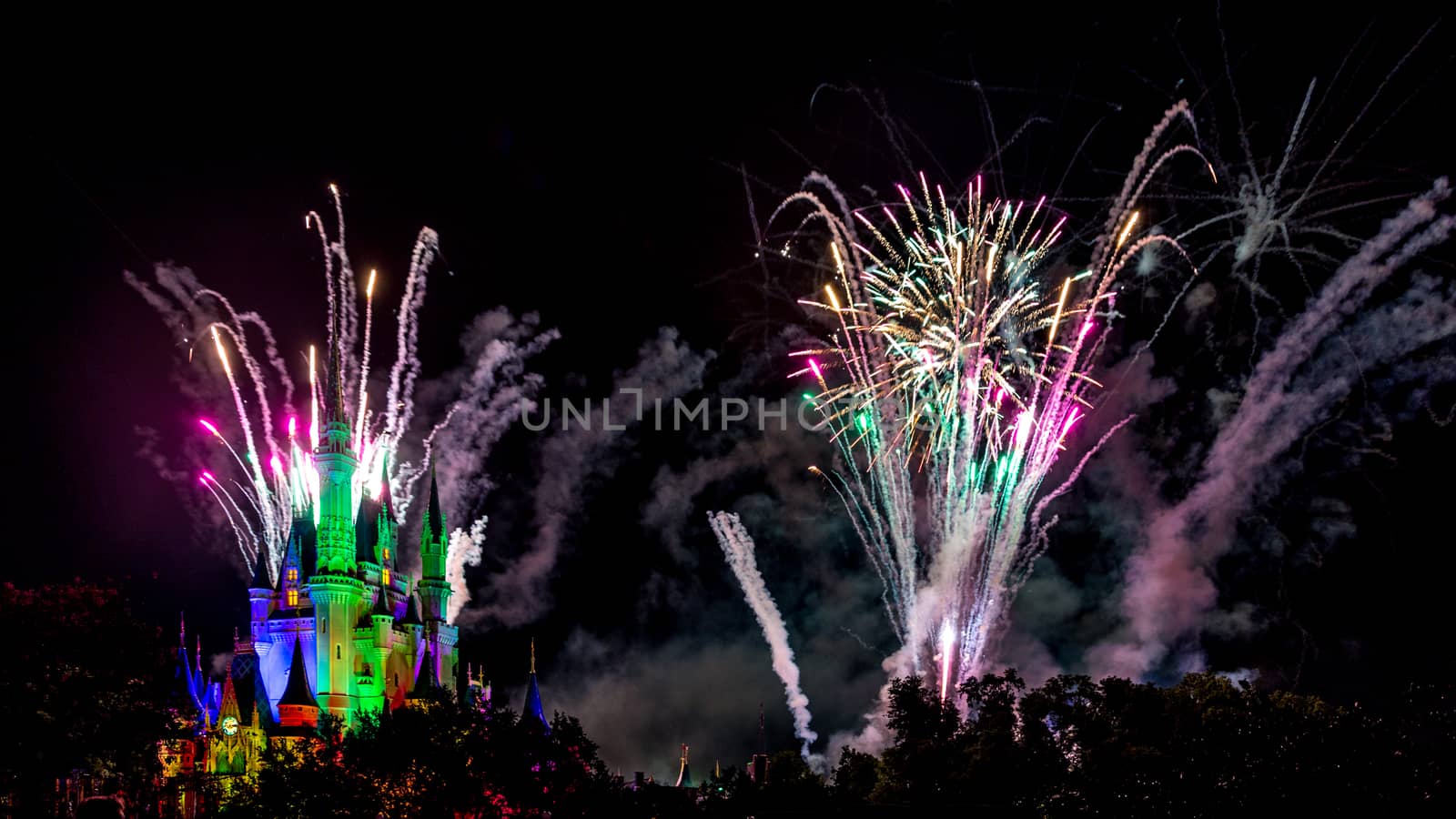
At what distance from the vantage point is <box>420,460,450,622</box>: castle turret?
90.4 m

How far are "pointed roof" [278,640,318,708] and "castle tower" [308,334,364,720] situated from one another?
7.29ft

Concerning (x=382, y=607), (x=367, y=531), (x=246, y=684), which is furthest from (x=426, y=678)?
(x=367, y=531)

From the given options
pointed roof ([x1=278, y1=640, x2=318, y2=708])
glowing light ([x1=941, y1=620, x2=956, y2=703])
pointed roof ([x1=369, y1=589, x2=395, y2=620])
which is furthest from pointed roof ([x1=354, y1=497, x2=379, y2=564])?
glowing light ([x1=941, y1=620, x2=956, y2=703])

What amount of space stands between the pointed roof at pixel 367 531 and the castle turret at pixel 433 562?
528 cm

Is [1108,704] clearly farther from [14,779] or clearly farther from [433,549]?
[433,549]

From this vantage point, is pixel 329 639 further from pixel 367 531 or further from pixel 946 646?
pixel 946 646

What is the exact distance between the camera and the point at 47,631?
4288cm

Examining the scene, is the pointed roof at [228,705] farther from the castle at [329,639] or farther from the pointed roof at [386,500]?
the pointed roof at [386,500]

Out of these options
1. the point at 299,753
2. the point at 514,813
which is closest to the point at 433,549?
the point at 299,753

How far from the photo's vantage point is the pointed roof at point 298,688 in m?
75.1

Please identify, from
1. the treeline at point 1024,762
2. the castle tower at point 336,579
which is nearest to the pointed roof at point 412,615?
the castle tower at point 336,579

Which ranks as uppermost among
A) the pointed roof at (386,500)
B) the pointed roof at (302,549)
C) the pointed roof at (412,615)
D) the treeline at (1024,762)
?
the pointed roof at (386,500)

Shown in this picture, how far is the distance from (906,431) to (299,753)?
3523cm

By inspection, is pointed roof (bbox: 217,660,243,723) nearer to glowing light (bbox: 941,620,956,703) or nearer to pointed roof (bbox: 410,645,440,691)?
pointed roof (bbox: 410,645,440,691)
